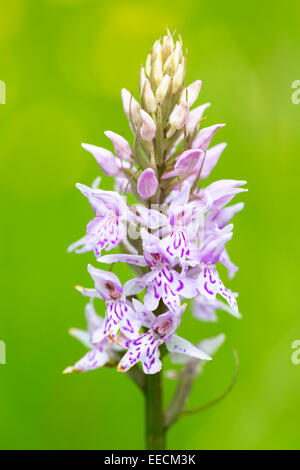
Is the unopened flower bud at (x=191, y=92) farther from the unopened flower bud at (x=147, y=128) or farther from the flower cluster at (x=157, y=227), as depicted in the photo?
the unopened flower bud at (x=147, y=128)

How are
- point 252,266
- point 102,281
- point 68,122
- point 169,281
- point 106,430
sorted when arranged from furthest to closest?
point 68,122 < point 252,266 < point 106,430 < point 102,281 < point 169,281

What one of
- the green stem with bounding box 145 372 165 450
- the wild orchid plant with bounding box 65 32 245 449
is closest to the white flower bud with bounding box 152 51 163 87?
the wild orchid plant with bounding box 65 32 245 449

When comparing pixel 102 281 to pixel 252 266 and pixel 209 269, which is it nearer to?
pixel 209 269

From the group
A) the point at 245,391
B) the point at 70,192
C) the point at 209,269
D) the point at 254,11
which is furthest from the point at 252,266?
the point at 254,11

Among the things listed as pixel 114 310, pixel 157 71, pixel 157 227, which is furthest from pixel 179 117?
pixel 114 310

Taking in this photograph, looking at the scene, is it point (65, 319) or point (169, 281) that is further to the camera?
point (65, 319)

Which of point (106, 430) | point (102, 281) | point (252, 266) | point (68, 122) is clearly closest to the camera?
point (102, 281)

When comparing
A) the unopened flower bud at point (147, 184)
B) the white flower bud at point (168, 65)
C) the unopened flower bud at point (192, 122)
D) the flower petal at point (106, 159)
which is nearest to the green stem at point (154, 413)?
the unopened flower bud at point (147, 184)

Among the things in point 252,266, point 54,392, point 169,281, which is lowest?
point 54,392
